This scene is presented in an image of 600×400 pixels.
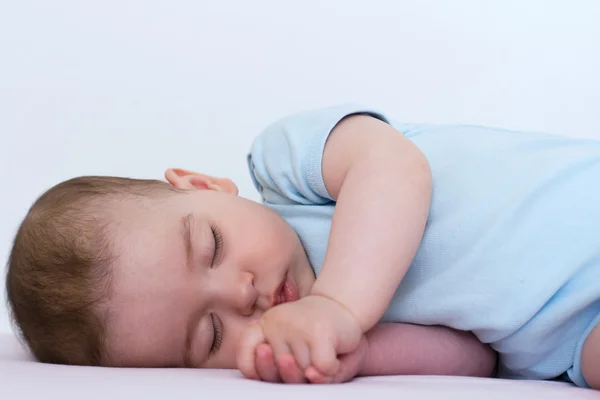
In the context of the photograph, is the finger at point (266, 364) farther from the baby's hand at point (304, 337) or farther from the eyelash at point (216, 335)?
the eyelash at point (216, 335)

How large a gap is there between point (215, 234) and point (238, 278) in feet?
0.26

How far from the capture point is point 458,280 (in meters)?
1.04

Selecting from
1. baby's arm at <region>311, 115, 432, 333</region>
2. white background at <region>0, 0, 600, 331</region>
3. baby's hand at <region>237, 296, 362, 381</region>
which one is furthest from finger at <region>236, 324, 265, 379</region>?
white background at <region>0, 0, 600, 331</region>

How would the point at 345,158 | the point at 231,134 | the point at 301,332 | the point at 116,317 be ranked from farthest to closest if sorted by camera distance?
the point at 231,134
the point at 345,158
the point at 116,317
the point at 301,332

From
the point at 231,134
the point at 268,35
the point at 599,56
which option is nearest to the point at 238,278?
the point at 231,134

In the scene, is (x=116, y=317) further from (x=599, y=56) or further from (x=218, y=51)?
(x=599, y=56)

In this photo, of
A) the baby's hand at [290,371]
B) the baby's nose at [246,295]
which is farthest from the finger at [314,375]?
the baby's nose at [246,295]

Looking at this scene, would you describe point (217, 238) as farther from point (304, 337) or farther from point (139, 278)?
point (304, 337)

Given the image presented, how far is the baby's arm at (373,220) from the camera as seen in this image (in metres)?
0.88

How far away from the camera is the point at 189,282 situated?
995 millimetres

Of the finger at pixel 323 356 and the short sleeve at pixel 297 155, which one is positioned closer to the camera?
the finger at pixel 323 356

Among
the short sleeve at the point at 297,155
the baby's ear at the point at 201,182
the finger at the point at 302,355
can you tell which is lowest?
the finger at the point at 302,355

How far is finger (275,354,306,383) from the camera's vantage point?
77cm

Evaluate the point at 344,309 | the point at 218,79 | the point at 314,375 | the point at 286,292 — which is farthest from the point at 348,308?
the point at 218,79
